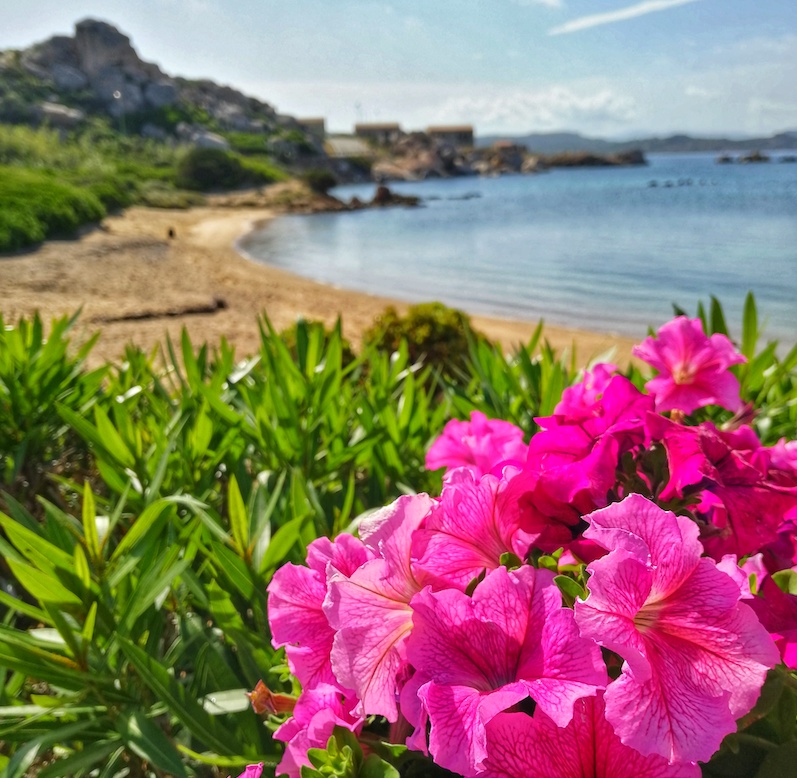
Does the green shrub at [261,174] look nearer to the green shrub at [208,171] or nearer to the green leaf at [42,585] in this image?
the green shrub at [208,171]

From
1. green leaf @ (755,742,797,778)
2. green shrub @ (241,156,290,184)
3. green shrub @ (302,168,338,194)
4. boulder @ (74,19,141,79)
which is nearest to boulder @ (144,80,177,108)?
boulder @ (74,19,141,79)

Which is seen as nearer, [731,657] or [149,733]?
[731,657]

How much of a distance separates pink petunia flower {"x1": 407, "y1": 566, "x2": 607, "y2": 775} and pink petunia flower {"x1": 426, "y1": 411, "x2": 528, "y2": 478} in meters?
0.32

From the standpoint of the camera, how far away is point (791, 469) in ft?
2.88

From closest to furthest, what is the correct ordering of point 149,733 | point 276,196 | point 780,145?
point 149,733 < point 276,196 < point 780,145

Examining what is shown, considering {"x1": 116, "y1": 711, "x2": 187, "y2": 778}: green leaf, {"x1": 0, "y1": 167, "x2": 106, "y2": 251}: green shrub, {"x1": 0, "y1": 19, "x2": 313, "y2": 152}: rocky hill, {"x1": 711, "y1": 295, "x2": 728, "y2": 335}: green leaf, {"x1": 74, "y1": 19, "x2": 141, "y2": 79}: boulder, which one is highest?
{"x1": 74, "y1": 19, "x2": 141, "y2": 79}: boulder

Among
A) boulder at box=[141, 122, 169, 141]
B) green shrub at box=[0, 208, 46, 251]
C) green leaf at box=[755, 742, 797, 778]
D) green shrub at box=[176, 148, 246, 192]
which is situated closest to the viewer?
green leaf at box=[755, 742, 797, 778]

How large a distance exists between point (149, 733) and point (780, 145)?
631 feet

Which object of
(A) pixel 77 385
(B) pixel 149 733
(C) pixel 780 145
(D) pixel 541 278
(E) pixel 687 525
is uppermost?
(C) pixel 780 145

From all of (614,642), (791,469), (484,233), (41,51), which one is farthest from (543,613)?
(41,51)

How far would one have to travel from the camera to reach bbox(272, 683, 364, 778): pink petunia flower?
0.60m

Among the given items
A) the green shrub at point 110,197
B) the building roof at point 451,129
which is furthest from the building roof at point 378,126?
the green shrub at point 110,197

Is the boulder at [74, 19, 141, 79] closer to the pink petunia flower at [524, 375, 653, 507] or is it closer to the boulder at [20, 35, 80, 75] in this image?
the boulder at [20, 35, 80, 75]

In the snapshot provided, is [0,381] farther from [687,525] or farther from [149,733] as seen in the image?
[687,525]
